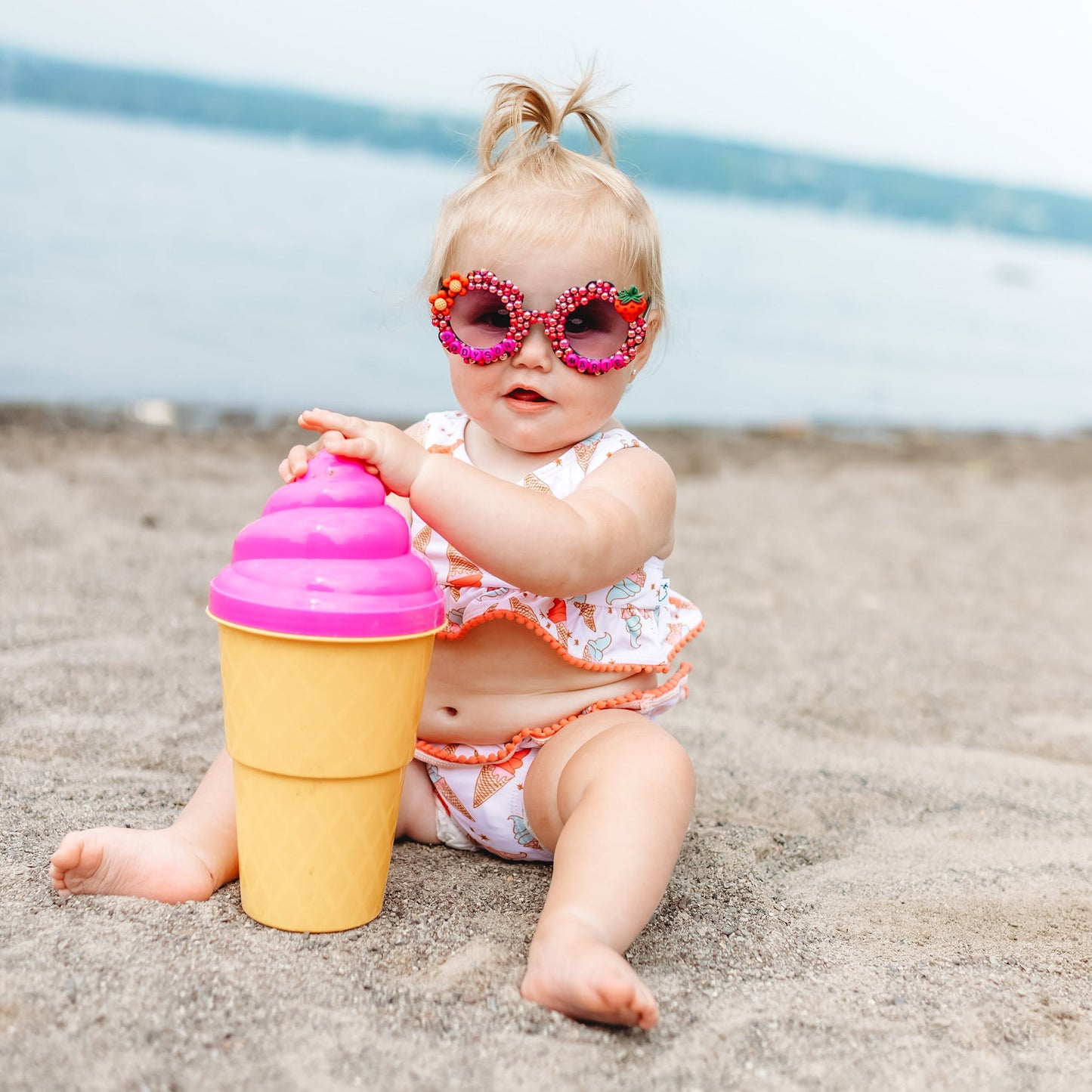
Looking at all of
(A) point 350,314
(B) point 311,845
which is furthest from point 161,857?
(A) point 350,314

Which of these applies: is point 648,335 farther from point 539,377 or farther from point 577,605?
point 577,605

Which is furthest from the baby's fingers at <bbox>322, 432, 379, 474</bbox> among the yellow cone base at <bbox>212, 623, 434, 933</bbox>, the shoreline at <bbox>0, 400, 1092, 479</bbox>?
the shoreline at <bbox>0, 400, 1092, 479</bbox>

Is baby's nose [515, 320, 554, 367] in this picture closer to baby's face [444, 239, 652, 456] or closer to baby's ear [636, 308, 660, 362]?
baby's face [444, 239, 652, 456]

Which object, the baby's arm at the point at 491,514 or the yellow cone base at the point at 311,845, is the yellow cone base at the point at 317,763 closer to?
the yellow cone base at the point at 311,845

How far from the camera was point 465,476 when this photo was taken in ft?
5.86

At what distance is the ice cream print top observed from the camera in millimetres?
2148

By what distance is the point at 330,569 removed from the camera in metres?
1.65

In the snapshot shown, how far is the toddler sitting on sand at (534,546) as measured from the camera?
Result: 71.2 inches

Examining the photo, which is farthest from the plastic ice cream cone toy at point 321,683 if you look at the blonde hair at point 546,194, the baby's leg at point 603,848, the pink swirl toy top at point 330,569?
the blonde hair at point 546,194

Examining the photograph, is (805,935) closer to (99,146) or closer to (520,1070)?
(520,1070)

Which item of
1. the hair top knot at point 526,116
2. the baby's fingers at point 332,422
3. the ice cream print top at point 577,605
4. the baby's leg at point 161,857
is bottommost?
the baby's leg at point 161,857

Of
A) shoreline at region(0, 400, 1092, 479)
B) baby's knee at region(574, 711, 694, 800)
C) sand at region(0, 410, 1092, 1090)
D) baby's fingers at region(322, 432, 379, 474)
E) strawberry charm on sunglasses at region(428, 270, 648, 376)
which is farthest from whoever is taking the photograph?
shoreline at region(0, 400, 1092, 479)

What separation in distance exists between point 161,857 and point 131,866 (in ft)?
0.17

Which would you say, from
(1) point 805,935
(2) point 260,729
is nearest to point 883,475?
(1) point 805,935
